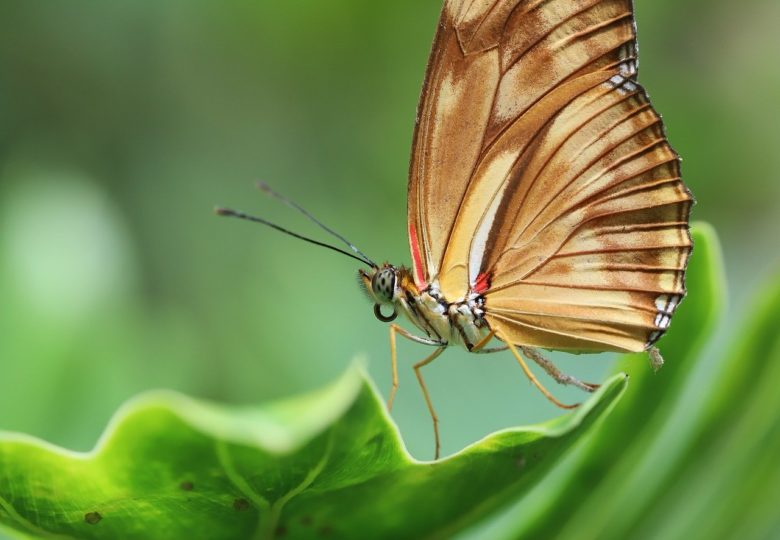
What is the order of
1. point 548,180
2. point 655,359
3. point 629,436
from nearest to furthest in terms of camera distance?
point 629,436, point 655,359, point 548,180

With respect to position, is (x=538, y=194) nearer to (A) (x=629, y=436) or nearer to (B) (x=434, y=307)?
(B) (x=434, y=307)

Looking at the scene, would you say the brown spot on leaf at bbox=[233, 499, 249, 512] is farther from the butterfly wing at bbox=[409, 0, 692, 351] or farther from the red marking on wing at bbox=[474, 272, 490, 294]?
the red marking on wing at bbox=[474, 272, 490, 294]

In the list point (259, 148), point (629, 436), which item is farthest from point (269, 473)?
point (259, 148)

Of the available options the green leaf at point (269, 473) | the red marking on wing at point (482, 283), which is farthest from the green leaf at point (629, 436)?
the red marking on wing at point (482, 283)

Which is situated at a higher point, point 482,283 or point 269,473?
point 482,283

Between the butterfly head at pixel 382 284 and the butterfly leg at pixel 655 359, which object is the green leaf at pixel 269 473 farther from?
the butterfly head at pixel 382 284
